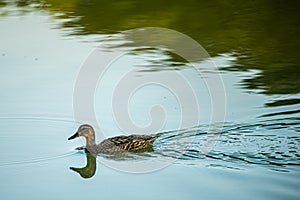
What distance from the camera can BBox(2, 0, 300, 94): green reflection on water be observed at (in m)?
10.9

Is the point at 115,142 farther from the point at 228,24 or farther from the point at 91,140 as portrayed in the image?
the point at 228,24

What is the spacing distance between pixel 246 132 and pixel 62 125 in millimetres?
2208

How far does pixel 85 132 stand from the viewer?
8.47 meters

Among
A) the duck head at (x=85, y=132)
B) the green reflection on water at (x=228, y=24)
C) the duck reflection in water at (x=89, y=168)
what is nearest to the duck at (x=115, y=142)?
the duck head at (x=85, y=132)

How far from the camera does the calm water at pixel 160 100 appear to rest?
23.9 ft

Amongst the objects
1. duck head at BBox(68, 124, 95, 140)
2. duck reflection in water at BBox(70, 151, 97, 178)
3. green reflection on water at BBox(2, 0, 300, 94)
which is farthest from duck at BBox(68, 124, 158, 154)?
green reflection on water at BBox(2, 0, 300, 94)

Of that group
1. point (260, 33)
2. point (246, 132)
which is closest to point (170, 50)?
point (260, 33)

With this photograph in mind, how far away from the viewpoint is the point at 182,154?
8.00 metres

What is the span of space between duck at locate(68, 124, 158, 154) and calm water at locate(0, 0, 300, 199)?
0.09m

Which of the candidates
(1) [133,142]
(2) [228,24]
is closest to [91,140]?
(1) [133,142]

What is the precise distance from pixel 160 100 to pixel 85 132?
1.54m

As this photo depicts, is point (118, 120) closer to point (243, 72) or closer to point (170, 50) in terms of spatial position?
point (243, 72)

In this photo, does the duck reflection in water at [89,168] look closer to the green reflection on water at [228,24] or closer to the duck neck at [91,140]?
the duck neck at [91,140]

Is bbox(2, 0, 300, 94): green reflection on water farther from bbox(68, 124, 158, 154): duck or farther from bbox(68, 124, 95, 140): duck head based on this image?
bbox(68, 124, 95, 140): duck head
